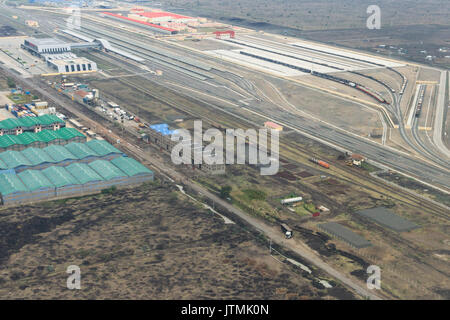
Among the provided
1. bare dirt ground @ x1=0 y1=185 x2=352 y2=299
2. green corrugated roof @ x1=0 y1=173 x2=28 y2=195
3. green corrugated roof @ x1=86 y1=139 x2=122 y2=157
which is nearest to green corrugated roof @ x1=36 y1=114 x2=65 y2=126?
green corrugated roof @ x1=86 y1=139 x2=122 y2=157

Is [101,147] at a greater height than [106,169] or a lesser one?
greater

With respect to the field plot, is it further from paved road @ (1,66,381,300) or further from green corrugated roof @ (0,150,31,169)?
green corrugated roof @ (0,150,31,169)

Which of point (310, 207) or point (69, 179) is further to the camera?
point (69, 179)

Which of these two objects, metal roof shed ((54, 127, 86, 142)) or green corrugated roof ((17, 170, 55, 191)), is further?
metal roof shed ((54, 127, 86, 142))

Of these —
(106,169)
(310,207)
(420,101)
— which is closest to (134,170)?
(106,169)

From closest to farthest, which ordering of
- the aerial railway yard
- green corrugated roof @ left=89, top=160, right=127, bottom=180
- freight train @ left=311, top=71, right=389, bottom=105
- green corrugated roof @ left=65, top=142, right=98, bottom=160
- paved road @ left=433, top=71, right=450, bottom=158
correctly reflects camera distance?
the aerial railway yard
green corrugated roof @ left=89, top=160, right=127, bottom=180
green corrugated roof @ left=65, top=142, right=98, bottom=160
paved road @ left=433, top=71, right=450, bottom=158
freight train @ left=311, top=71, right=389, bottom=105

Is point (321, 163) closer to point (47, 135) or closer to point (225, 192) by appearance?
point (225, 192)

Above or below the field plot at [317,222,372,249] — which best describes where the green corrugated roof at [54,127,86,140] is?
above
